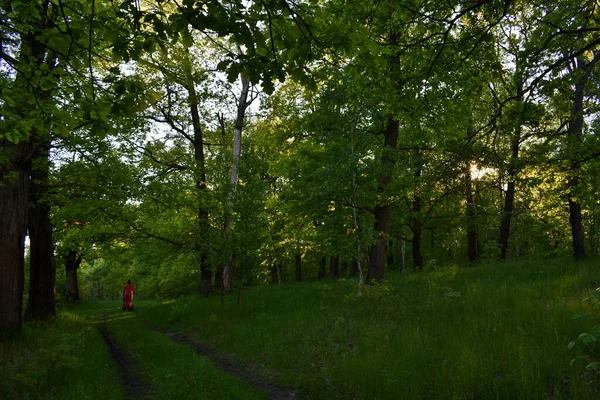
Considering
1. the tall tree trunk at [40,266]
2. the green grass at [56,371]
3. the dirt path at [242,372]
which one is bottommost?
the dirt path at [242,372]

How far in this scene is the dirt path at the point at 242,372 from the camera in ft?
21.0

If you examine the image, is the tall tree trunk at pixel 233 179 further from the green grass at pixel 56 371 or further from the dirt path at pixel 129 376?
the green grass at pixel 56 371

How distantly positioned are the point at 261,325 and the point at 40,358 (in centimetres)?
518

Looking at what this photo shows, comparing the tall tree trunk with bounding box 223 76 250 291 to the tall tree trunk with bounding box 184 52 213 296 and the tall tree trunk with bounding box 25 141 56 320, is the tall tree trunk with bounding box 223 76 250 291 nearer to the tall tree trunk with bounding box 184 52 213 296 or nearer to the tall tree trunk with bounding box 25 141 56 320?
the tall tree trunk with bounding box 184 52 213 296

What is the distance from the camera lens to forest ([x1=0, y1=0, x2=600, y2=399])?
370 cm

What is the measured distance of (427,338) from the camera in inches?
271

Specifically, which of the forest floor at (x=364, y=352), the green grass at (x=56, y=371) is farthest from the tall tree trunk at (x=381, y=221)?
the green grass at (x=56, y=371)

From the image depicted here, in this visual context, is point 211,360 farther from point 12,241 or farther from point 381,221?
point 381,221

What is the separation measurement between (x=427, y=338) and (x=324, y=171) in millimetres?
6599

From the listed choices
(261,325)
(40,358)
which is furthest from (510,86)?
(40,358)

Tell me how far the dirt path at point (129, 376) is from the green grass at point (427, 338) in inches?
89.5

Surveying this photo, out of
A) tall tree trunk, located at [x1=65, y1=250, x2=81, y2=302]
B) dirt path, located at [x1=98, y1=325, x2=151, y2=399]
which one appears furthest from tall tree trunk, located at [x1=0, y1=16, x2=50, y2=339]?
tall tree trunk, located at [x1=65, y1=250, x2=81, y2=302]

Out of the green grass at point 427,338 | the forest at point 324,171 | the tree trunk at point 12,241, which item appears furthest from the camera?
the tree trunk at point 12,241

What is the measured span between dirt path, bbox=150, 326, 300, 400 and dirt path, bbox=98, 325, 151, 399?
1.67m
